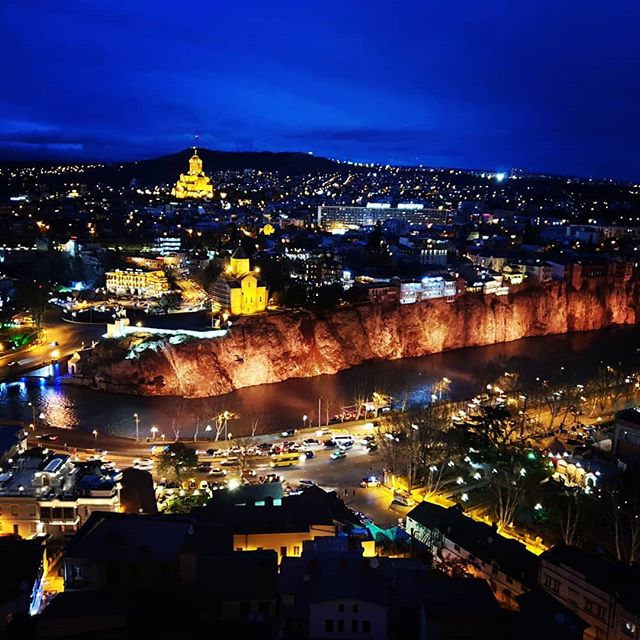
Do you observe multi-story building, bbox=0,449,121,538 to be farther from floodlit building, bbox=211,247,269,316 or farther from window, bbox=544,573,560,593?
floodlit building, bbox=211,247,269,316

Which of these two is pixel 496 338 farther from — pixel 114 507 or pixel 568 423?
pixel 114 507

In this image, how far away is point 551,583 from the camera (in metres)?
6.89

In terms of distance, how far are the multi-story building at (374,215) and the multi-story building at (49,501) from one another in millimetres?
36233

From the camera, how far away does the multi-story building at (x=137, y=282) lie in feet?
81.8

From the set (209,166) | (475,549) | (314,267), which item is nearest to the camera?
(475,549)

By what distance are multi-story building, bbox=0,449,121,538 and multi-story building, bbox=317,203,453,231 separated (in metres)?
36.2

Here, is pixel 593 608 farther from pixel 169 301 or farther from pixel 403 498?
pixel 169 301

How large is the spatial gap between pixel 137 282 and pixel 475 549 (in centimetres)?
2027

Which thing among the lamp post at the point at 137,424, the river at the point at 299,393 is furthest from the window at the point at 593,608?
the lamp post at the point at 137,424

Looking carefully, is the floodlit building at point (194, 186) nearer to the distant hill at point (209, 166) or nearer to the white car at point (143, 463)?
the distant hill at point (209, 166)

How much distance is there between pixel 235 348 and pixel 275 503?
1070 centimetres

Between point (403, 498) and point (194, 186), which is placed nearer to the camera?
point (403, 498)

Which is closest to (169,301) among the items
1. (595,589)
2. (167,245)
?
(167,245)

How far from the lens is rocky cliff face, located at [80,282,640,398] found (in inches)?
679
